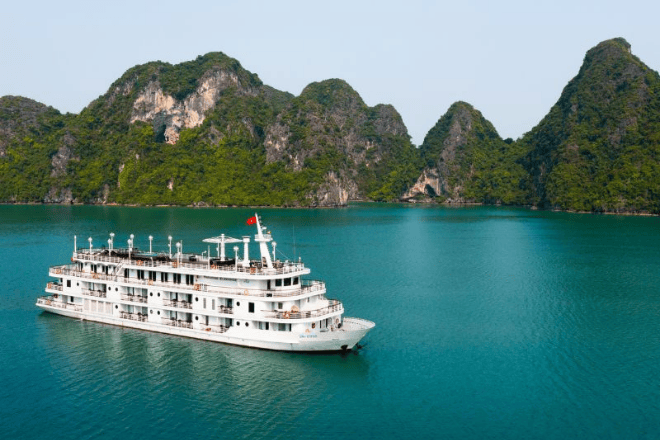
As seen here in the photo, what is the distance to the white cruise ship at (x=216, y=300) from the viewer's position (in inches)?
1531

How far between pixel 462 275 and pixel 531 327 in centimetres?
2417

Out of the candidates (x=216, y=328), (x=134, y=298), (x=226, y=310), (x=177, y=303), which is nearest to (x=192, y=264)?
(x=177, y=303)

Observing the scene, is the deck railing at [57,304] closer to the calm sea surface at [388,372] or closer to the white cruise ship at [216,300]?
the white cruise ship at [216,300]

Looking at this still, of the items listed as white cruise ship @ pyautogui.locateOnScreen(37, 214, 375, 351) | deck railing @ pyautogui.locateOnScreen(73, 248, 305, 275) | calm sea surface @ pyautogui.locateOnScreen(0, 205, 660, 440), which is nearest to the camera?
calm sea surface @ pyautogui.locateOnScreen(0, 205, 660, 440)

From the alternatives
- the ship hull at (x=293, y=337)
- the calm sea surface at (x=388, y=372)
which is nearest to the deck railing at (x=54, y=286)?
the calm sea surface at (x=388, y=372)

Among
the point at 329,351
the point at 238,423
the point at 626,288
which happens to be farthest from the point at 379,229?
the point at 238,423

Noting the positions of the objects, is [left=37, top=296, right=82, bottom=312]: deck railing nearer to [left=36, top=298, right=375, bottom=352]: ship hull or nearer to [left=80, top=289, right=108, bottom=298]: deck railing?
[left=80, top=289, right=108, bottom=298]: deck railing

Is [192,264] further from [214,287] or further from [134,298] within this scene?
[134,298]

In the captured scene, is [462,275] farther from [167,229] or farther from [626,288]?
[167,229]

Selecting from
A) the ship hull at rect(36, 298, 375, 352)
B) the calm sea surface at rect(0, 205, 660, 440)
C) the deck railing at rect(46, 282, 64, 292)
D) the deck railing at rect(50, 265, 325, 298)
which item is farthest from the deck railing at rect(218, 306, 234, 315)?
the deck railing at rect(46, 282, 64, 292)

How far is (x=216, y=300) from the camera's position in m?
40.8

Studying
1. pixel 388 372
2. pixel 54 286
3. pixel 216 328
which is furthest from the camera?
pixel 54 286

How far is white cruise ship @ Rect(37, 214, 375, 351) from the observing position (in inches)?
1531

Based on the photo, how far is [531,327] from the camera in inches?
1908
